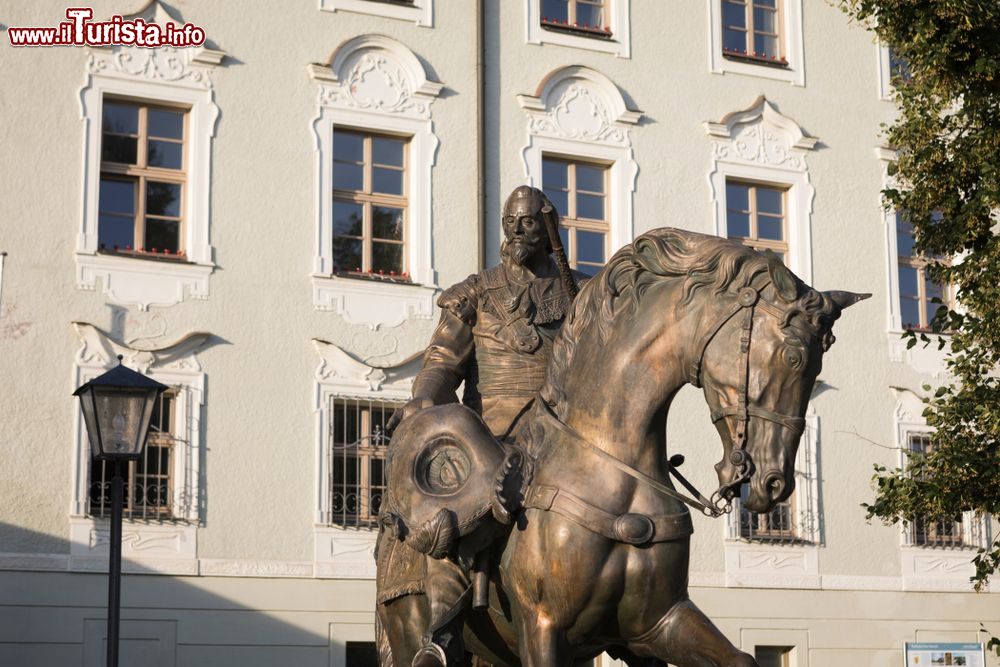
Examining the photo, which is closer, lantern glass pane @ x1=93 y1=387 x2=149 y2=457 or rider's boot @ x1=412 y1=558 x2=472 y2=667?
rider's boot @ x1=412 y1=558 x2=472 y2=667

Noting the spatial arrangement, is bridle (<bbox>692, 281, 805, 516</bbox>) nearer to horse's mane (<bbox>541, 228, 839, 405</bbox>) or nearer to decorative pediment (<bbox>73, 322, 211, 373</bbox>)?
horse's mane (<bbox>541, 228, 839, 405</bbox>)

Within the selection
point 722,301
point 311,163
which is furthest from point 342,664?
point 722,301

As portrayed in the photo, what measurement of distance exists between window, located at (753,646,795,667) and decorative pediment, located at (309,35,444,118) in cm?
742

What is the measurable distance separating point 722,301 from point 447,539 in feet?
3.99

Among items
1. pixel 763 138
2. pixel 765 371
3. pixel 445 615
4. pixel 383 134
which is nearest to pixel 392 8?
pixel 383 134

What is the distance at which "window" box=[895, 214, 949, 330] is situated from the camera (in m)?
21.3

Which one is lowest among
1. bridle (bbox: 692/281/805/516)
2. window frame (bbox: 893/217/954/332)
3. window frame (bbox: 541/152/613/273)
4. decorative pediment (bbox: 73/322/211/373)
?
bridle (bbox: 692/281/805/516)

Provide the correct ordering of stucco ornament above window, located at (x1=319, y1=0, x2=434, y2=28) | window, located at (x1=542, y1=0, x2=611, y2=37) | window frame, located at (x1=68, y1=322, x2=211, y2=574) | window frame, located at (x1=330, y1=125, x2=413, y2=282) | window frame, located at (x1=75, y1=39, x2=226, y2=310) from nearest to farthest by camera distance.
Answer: window frame, located at (x1=68, y1=322, x2=211, y2=574)
window frame, located at (x1=75, y1=39, x2=226, y2=310)
window frame, located at (x1=330, y1=125, x2=413, y2=282)
stucco ornament above window, located at (x1=319, y1=0, x2=434, y2=28)
window, located at (x1=542, y1=0, x2=611, y2=37)

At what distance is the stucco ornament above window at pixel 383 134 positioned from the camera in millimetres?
17797

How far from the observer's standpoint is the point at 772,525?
1978 centimetres

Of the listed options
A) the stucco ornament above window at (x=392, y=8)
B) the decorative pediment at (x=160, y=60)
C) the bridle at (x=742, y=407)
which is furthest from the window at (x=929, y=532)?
the bridle at (x=742, y=407)

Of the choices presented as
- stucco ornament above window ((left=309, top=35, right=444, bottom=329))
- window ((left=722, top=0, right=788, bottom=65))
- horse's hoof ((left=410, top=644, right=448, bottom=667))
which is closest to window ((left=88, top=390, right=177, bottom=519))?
stucco ornament above window ((left=309, top=35, right=444, bottom=329))

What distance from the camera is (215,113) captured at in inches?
687

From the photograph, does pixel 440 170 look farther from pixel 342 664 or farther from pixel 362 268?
pixel 342 664
